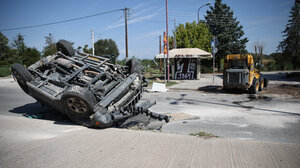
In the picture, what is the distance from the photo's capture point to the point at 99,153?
3662mm

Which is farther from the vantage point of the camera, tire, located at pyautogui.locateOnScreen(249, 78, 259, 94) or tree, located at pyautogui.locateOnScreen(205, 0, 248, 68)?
tree, located at pyautogui.locateOnScreen(205, 0, 248, 68)

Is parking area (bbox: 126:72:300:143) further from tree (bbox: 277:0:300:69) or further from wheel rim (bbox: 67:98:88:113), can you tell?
tree (bbox: 277:0:300:69)

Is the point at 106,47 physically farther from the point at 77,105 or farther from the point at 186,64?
the point at 77,105

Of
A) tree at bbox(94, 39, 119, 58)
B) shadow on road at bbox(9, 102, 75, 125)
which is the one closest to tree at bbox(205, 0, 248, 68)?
shadow on road at bbox(9, 102, 75, 125)

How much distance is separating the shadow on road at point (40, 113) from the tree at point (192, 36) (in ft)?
89.4

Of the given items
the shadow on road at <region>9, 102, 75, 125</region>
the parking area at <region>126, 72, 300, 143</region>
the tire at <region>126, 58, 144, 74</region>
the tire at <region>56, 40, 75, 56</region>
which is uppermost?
the tire at <region>56, 40, 75, 56</region>

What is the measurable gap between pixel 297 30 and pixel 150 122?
53010mm

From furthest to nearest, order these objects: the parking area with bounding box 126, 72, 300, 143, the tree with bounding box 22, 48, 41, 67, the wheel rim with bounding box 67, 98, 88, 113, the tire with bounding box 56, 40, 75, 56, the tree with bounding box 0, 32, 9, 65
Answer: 1. the tree with bounding box 0, 32, 9, 65
2. the tree with bounding box 22, 48, 41, 67
3. the tire with bounding box 56, 40, 75, 56
4. the parking area with bounding box 126, 72, 300, 143
5. the wheel rim with bounding box 67, 98, 88, 113

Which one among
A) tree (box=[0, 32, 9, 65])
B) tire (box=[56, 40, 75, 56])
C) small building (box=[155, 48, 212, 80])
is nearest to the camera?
tire (box=[56, 40, 75, 56])

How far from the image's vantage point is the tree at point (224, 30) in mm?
40031

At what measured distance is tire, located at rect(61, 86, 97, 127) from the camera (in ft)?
15.4

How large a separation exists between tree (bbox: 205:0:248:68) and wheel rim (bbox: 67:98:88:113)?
38.3m

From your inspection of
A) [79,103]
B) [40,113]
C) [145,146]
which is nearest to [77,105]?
[79,103]

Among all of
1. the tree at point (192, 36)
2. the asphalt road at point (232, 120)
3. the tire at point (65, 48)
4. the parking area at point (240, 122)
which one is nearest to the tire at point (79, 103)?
the asphalt road at point (232, 120)
